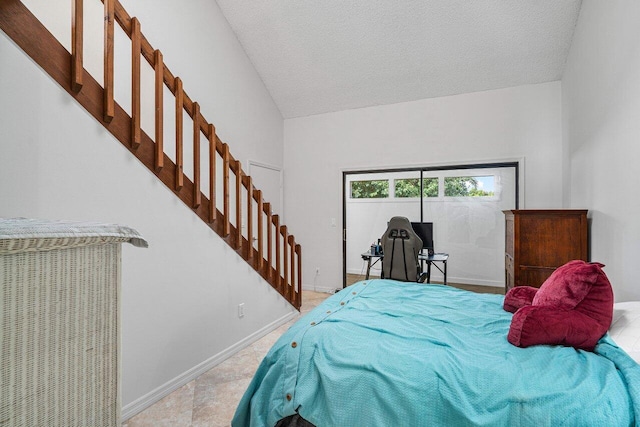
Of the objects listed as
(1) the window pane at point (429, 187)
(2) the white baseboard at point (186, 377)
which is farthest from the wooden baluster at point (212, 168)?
(1) the window pane at point (429, 187)

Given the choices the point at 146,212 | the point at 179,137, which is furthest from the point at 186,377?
the point at 179,137

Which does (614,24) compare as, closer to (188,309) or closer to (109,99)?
(109,99)

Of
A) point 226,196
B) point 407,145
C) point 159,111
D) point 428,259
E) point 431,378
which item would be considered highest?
point 407,145

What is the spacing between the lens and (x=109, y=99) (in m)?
1.92

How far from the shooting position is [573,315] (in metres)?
1.49

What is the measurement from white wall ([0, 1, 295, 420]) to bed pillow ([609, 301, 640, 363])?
2545 millimetres

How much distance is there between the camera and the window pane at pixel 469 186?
4.27 m

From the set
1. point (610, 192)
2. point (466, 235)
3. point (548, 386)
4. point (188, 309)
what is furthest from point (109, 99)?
point (466, 235)

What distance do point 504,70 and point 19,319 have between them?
4697mm

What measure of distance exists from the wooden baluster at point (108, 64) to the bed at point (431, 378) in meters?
1.68

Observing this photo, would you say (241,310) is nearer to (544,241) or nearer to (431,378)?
(431,378)

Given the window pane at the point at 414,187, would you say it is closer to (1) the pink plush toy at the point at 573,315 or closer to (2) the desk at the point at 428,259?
(2) the desk at the point at 428,259

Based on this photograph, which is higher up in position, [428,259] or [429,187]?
[429,187]

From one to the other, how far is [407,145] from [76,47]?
12.6ft
